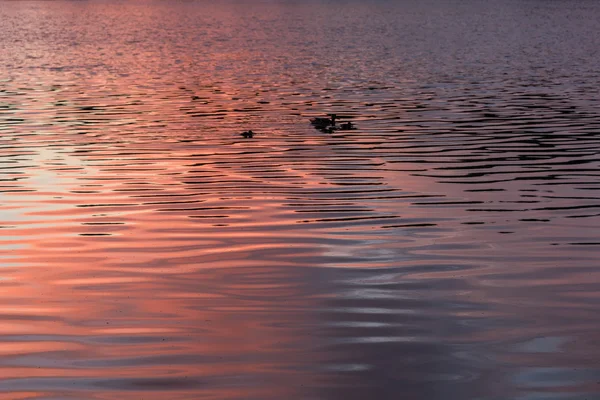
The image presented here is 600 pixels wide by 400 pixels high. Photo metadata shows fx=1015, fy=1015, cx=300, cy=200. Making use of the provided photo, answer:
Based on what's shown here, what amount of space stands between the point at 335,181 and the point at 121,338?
10.1 m

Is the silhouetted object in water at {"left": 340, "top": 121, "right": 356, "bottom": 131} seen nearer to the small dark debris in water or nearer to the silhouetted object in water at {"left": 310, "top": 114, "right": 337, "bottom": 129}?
the small dark debris in water

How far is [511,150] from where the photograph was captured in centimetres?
2428

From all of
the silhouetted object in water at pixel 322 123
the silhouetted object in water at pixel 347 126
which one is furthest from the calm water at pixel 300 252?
the silhouetted object in water at pixel 322 123

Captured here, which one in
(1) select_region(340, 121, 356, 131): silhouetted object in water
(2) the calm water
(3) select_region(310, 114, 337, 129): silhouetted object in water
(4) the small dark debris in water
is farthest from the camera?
(1) select_region(340, 121, 356, 131): silhouetted object in water

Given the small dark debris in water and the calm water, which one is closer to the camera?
the calm water

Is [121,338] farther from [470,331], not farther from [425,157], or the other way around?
[425,157]

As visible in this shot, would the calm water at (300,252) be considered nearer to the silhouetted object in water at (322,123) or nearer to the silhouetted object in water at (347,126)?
the silhouetted object in water at (347,126)

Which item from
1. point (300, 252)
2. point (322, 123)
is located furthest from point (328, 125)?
point (300, 252)

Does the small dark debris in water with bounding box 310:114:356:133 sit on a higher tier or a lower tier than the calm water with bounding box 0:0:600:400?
lower

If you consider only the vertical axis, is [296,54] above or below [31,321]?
below

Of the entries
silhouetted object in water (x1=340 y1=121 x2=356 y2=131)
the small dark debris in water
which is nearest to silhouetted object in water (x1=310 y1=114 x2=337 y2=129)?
the small dark debris in water

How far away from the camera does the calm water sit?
9.45 m

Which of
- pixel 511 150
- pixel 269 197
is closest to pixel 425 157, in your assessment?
pixel 511 150

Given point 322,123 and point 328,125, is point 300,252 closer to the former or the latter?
point 322,123
